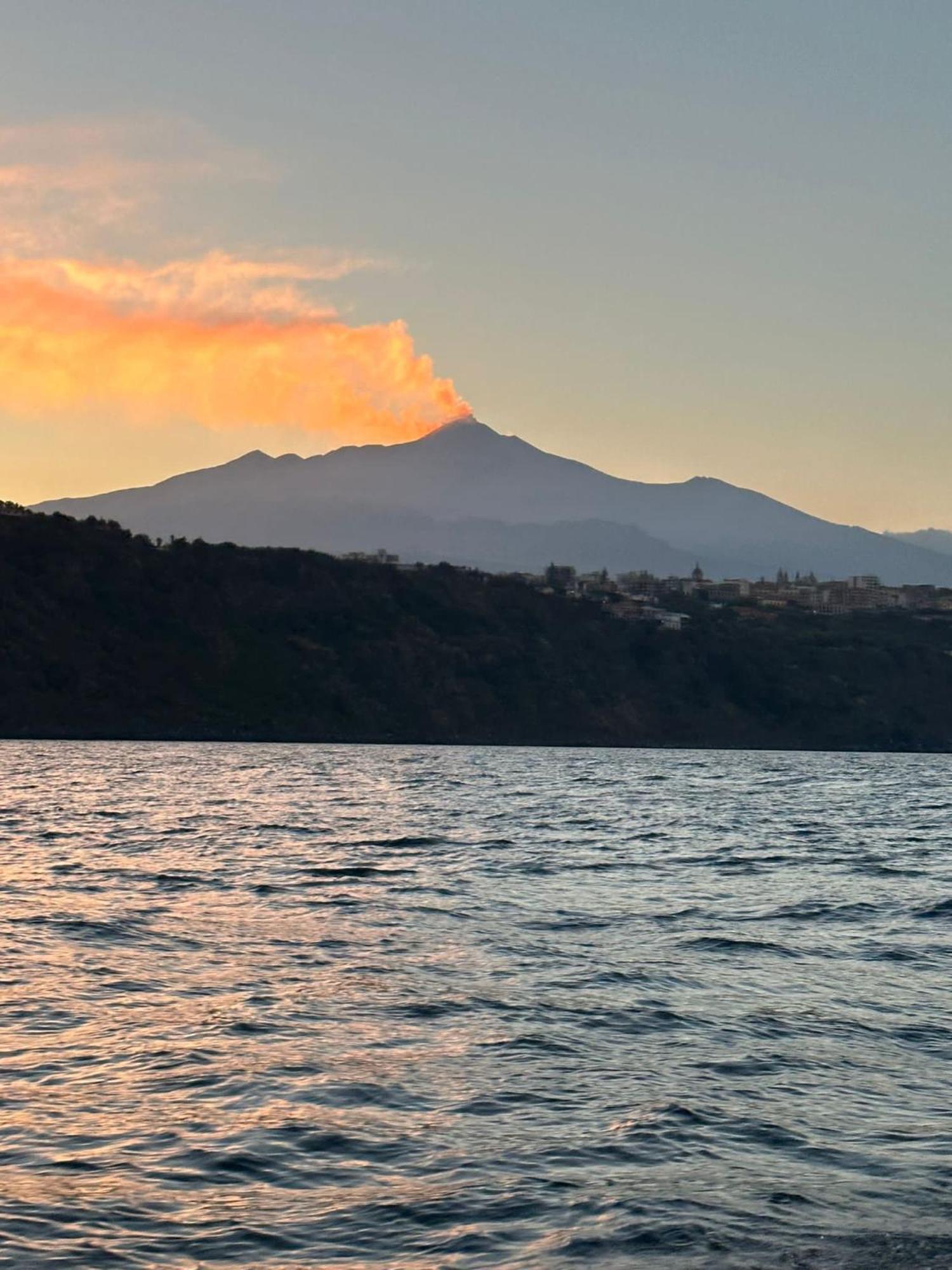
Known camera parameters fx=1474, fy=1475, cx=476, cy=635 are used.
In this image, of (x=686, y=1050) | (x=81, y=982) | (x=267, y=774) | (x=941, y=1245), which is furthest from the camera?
(x=267, y=774)

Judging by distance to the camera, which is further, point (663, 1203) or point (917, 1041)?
point (917, 1041)

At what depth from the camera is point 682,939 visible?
1217 inches

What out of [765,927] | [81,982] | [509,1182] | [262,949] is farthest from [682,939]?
[509,1182]

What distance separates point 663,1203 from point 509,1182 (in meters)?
1.55

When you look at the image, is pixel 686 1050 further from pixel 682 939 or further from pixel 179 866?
pixel 179 866

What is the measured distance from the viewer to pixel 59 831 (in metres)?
55.2

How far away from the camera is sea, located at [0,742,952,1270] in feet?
43.6

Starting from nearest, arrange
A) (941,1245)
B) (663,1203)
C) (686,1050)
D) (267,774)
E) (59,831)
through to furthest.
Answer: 1. (941,1245)
2. (663,1203)
3. (686,1050)
4. (59,831)
5. (267,774)

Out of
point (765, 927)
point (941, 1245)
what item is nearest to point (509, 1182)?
point (941, 1245)

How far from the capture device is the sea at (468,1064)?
523 inches

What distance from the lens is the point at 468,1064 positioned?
1930 centimetres

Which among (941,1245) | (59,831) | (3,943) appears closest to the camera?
(941,1245)

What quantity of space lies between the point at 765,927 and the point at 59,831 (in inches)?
1227

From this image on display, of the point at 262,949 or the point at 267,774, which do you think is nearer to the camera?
the point at 262,949
